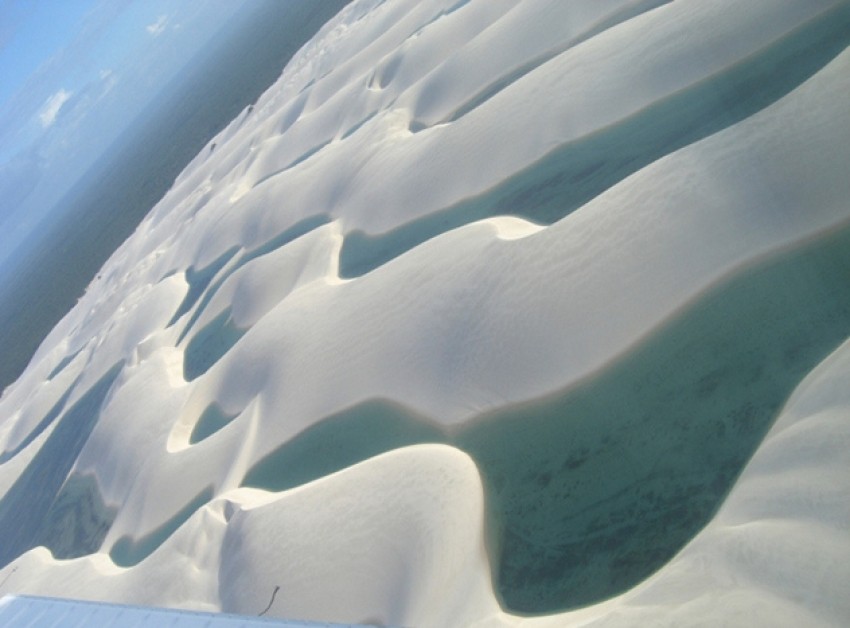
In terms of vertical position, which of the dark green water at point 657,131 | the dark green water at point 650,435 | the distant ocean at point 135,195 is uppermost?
the dark green water at point 657,131

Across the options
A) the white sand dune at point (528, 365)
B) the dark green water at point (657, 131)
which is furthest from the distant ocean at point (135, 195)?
the dark green water at point (657, 131)

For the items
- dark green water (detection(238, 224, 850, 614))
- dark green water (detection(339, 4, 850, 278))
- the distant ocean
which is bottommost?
the distant ocean

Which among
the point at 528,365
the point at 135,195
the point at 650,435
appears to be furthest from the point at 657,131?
the point at 135,195

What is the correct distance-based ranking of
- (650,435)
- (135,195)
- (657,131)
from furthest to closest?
(135,195)
(657,131)
(650,435)

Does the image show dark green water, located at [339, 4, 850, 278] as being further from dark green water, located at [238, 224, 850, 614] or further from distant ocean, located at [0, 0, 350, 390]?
distant ocean, located at [0, 0, 350, 390]

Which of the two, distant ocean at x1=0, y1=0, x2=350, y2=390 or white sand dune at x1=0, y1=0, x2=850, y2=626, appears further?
distant ocean at x1=0, y1=0, x2=350, y2=390

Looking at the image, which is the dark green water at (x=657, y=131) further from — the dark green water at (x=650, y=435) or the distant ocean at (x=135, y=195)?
the distant ocean at (x=135, y=195)

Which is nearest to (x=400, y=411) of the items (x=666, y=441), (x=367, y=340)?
(x=367, y=340)

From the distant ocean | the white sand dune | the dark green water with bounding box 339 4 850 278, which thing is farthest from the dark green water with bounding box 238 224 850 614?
the distant ocean

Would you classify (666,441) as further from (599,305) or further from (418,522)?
(418,522)

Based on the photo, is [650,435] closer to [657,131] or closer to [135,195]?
[657,131]
